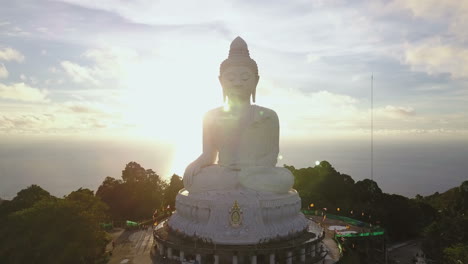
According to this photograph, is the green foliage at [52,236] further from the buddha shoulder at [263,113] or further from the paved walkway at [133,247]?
the buddha shoulder at [263,113]

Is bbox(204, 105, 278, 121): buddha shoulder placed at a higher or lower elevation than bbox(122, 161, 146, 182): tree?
higher

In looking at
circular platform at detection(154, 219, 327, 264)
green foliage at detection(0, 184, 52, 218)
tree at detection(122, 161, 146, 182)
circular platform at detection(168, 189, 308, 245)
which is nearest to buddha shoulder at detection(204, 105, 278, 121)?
circular platform at detection(168, 189, 308, 245)

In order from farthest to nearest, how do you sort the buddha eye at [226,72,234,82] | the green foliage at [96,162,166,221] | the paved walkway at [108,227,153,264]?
the green foliage at [96,162,166,221], the buddha eye at [226,72,234,82], the paved walkway at [108,227,153,264]

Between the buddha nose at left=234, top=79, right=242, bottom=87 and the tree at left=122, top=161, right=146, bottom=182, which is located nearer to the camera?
the buddha nose at left=234, top=79, right=242, bottom=87

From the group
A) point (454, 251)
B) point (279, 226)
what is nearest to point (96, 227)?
point (279, 226)

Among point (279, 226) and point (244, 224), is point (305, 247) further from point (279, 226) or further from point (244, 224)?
point (244, 224)

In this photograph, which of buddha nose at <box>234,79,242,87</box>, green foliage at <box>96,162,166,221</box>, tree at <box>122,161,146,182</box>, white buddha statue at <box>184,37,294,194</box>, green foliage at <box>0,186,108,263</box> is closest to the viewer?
green foliage at <box>0,186,108,263</box>

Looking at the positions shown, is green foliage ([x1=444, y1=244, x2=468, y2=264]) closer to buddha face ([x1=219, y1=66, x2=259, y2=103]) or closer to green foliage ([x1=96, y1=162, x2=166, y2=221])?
buddha face ([x1=219, y1=66, x2=259, y2=103])

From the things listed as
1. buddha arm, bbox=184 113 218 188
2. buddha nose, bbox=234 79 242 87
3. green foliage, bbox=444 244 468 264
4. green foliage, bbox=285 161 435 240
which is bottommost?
green foliage, bbox=444 244 468 264
